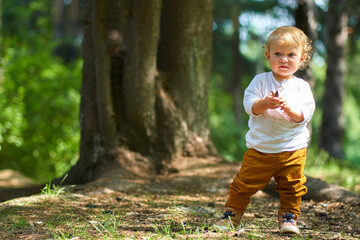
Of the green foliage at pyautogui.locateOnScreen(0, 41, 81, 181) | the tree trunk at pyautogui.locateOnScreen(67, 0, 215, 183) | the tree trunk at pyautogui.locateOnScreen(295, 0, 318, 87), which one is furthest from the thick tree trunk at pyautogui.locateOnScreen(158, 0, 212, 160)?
the green foliage at pyautogui.locateOnScreen(0, 41, 81, 181)

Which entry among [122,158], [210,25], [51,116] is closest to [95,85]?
[122,158]

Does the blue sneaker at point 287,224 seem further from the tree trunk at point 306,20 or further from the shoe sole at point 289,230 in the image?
the tree trunk at point 306,20

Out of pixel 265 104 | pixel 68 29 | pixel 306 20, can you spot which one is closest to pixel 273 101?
pixel 265 104

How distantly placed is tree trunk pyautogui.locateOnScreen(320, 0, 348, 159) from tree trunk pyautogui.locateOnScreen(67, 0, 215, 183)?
22.7ft

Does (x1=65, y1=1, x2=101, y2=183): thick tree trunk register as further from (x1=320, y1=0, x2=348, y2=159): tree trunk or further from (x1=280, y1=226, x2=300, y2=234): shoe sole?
(x1=320, y1=0, x2=348, y2=159): tree trunk

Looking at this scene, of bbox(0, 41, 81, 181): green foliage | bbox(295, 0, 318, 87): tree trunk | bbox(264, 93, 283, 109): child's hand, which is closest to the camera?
bbox(264, 93, 283, 109): child's hand

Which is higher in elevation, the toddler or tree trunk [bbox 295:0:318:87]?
tree trunk [bbox 295:0:318:87]

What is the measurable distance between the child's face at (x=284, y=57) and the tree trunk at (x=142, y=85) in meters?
2.13

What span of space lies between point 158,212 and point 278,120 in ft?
4.47

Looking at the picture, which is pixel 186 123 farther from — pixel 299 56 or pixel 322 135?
pixel 322 135

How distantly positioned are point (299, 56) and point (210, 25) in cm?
243

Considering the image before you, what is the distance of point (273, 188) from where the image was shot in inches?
177

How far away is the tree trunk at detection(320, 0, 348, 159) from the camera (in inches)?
428

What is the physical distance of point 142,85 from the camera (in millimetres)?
4793
